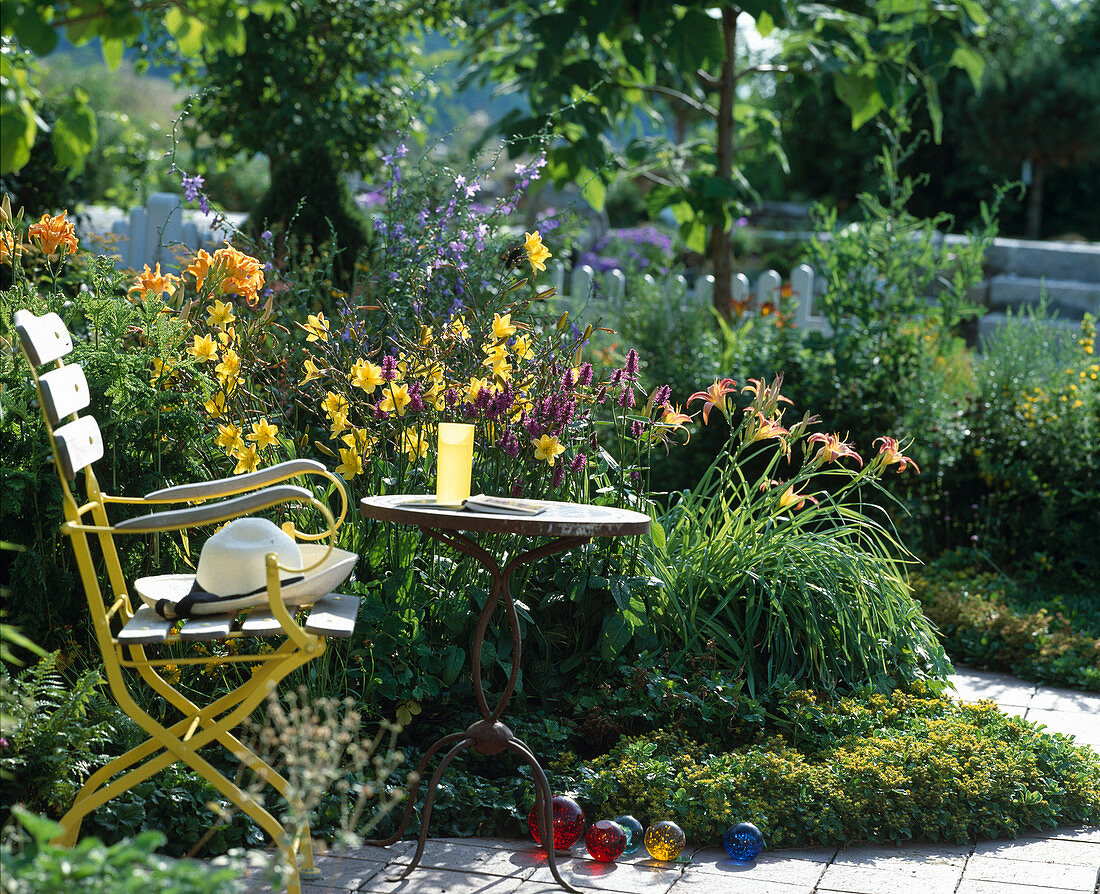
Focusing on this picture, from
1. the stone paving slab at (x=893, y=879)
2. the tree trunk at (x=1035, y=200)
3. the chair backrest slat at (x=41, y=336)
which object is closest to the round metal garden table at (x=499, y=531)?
the stone paving slab at (x=893, y=879)

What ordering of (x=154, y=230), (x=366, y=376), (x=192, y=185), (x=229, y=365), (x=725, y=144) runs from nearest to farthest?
(x=366, y=376) → (x=229, y=365) → (x=192, y=185) → (x=725, y=144) → (x=154, y=230)

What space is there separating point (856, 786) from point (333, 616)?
145 cm

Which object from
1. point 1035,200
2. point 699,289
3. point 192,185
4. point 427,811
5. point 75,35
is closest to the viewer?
point 75,35

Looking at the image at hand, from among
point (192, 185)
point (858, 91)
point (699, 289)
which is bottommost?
point (699, 289)

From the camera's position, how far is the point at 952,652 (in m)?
4.58

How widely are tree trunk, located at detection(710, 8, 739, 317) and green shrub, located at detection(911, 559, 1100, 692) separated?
7.57 ft

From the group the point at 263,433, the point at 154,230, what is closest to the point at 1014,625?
the point at 263,433

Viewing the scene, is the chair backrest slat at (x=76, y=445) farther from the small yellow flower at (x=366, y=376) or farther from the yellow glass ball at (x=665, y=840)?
the yellow glass ball at (x=665, y=840)

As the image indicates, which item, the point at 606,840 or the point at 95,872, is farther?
the point at 606,840

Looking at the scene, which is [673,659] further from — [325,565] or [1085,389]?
[1085,389]

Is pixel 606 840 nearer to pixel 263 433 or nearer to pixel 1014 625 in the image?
pixel 263 433

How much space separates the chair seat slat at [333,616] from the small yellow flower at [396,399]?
0.75 m

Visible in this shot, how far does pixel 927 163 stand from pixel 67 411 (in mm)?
17452

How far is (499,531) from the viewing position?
2.50 m
